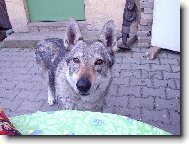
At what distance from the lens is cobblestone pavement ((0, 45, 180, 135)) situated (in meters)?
4.11

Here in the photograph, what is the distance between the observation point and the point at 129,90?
466cm

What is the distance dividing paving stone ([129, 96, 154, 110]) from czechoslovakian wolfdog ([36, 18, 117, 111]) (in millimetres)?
930

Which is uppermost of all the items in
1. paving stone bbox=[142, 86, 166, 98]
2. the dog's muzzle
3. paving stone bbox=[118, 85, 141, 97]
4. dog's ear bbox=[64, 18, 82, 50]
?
dog's ear bbox=[64, 18, 82, 50]

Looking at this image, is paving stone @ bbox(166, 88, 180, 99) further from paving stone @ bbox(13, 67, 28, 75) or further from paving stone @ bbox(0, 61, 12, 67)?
paving stone @ bbox(0, 61, 12, 67)

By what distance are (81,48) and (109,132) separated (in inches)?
71.0

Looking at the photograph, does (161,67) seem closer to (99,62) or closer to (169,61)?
(169,61)


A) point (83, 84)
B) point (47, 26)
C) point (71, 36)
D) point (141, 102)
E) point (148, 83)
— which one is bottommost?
point (141, 102)

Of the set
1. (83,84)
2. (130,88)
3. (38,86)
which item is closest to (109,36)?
(83,84)

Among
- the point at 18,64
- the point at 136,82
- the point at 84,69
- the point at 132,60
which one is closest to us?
the point at 84,69

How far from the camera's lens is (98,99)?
3.43 meters

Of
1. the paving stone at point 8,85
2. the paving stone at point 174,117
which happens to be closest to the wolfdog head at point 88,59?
the paving stone at point 174,117

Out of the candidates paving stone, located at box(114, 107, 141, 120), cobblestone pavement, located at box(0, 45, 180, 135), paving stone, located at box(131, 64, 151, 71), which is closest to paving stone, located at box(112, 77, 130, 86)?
cobblestone pavement, located at box(0, 45, 180, 135)

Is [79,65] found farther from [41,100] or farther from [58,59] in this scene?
[41,100]

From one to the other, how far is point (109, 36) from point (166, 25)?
8.30 ft
